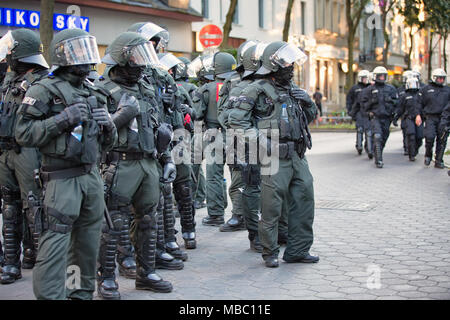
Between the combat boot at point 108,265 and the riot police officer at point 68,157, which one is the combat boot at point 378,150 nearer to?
the combat boot at point 108,265

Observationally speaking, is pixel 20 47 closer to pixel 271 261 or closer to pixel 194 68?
pixel 271 261

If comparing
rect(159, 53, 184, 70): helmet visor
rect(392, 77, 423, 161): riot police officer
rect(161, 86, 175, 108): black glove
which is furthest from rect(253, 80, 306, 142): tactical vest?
rect(392, 77, 423, 161): riot police officer

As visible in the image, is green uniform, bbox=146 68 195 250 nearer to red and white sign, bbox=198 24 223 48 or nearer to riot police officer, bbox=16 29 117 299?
riot police officer, bbox=16 29 117 299

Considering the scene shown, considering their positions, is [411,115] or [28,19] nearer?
[411,115]

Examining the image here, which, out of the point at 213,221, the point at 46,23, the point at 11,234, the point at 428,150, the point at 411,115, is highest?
the point at 46,23

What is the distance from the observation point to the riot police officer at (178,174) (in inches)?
268

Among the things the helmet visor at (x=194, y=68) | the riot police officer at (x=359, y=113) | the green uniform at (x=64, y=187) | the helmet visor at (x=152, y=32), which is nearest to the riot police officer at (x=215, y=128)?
the helmet visor at (x=194, y=68)

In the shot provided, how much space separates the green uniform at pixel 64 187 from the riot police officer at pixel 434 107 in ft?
38.1

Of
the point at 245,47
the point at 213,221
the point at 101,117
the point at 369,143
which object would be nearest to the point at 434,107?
the point at 369,143

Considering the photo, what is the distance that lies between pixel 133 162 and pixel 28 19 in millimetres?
15537

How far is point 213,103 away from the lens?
9.52 m

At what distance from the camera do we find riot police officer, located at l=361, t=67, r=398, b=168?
15.8 m

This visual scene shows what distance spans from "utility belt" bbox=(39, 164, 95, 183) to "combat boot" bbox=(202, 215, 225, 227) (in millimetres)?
4447

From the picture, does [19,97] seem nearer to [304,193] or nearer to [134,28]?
[134,28]
